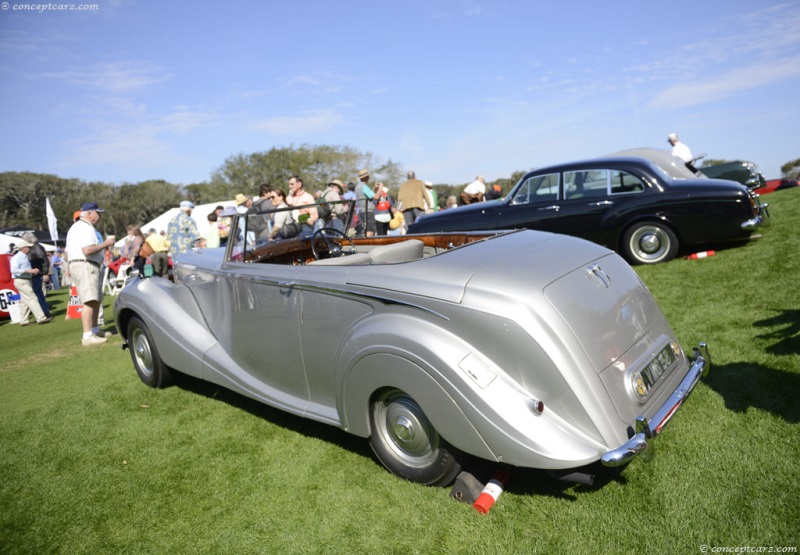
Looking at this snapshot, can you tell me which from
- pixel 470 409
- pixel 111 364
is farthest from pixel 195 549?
pixel 111 364

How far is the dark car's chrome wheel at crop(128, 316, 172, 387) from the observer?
15.6 feet

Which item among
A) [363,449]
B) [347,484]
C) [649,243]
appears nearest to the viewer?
[347,484]

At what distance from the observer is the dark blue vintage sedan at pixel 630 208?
266 inches

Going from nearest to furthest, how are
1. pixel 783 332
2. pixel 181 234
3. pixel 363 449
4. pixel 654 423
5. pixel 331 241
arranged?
pixel 654 423 → pixel 363 449 → pixel 783 332 → pixel 331 241 → pixel 181 234

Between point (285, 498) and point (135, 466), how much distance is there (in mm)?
1279

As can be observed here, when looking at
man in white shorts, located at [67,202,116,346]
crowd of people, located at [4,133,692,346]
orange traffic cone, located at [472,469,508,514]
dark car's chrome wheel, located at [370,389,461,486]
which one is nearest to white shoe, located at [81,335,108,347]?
crowd of people, located at [4,133,692,346]

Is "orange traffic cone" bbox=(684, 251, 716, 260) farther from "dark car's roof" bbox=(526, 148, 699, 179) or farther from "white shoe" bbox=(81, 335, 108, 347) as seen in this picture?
"white shoe" bbox=(81, 335, 108, 347)

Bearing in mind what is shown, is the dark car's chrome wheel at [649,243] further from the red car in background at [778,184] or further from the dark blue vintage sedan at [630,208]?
the red car in background at [778,184]

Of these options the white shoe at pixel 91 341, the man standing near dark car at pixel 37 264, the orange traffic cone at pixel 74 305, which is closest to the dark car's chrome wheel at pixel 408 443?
the white shoe at pixel 91 341

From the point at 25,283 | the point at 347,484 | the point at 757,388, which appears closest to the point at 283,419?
the point at 347,484

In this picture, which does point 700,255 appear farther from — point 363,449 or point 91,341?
point 91,341

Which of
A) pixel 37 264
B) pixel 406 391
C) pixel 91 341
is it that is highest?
pixel 37 264

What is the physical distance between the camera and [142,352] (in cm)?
494

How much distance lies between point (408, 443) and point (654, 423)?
1.25 meters
